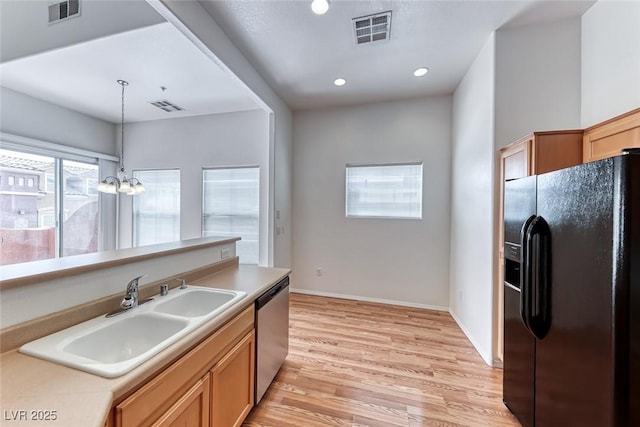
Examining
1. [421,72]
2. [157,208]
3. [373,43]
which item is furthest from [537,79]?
[157,208]

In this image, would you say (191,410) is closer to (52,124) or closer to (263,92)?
(263,92)

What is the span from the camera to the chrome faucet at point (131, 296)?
51.3 inches

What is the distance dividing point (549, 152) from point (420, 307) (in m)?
2.59

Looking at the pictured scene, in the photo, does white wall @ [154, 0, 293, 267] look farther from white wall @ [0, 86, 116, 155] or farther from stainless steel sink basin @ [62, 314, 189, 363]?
white wall @ [0, 86, 116, 155]

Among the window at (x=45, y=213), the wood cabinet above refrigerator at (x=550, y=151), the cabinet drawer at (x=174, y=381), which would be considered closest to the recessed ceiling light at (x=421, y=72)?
the wood cabinet above refrigerator at (x=550, y=151)

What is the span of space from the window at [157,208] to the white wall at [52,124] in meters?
0.90

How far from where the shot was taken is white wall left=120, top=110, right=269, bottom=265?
13.9 feet

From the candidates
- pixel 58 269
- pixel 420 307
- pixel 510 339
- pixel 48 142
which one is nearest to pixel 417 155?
pixel 420 307

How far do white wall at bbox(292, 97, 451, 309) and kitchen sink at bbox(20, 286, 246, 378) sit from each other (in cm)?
258

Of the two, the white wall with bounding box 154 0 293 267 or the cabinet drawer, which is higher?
the white wall with bounding box 154 0 293 267

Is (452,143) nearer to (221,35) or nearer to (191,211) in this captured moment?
(221,35)

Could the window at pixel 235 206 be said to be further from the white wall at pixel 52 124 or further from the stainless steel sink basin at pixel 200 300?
the stainless steel sink basin at pixel 200 300

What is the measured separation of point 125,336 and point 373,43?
3.07 m

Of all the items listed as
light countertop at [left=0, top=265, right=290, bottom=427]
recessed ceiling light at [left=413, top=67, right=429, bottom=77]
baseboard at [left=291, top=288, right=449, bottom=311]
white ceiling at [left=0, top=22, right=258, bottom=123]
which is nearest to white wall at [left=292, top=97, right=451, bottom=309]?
baseboard at [left=291, top=288, right=449, bottom=311]
